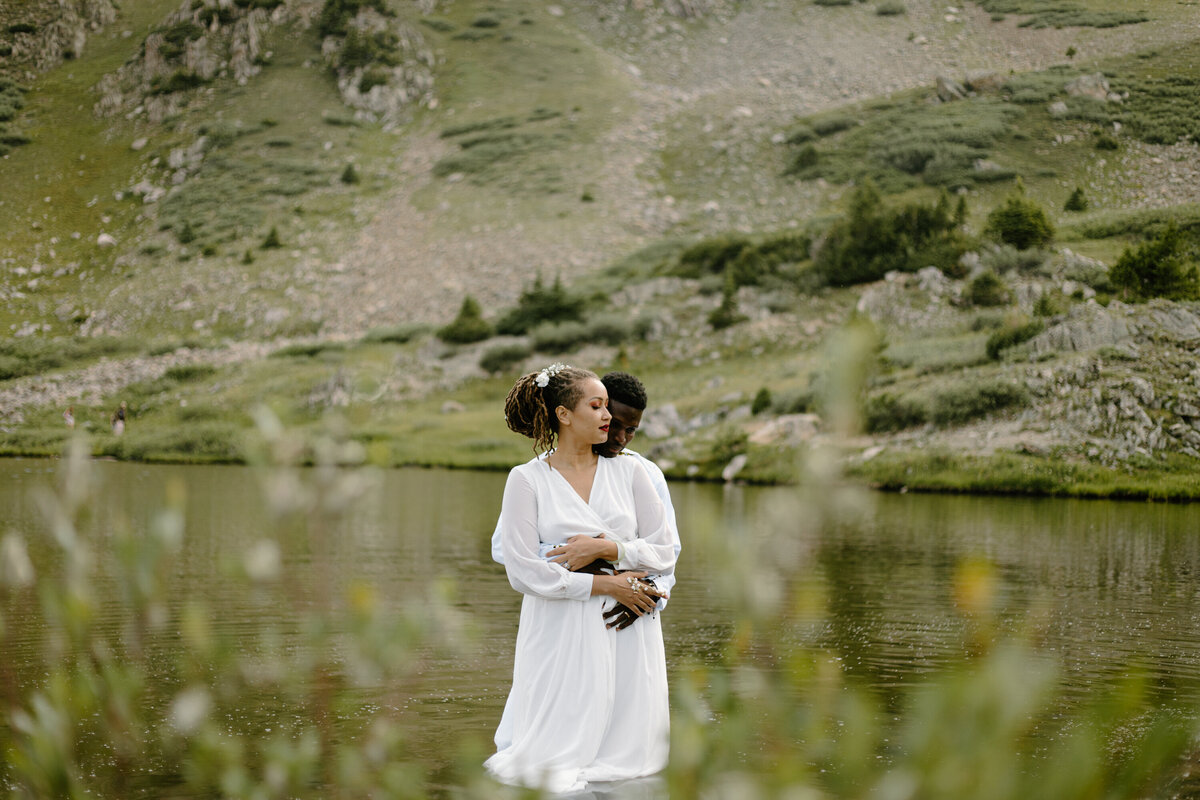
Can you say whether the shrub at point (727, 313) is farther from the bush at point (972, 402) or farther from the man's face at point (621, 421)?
the man's face at point (621, 421)

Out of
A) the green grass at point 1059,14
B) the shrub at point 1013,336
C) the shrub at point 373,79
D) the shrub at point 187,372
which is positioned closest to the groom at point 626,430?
the shrub at point 1013,336

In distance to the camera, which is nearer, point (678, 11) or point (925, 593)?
point (925, 593)

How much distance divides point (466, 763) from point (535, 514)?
339 cm

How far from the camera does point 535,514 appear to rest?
18.3 ft

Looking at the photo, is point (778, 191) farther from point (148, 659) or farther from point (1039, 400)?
point (148, 659)

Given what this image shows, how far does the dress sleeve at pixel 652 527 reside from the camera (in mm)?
5609

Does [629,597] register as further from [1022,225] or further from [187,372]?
[187,372]

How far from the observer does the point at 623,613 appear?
18.2ft

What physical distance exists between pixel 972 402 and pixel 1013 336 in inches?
168

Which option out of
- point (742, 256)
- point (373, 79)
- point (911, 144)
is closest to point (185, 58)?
point (373, 79)

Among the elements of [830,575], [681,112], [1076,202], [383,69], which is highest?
[383,69]

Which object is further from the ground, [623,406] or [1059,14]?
[1059,14]

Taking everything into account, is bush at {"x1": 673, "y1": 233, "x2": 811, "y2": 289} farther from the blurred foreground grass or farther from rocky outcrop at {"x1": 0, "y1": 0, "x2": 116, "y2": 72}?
rocky outcrop at {"x1": 0, "y1": 0, "x2": 116, "y2": 72}

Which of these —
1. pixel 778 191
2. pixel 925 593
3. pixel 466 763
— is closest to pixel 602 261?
pixel 778 191
